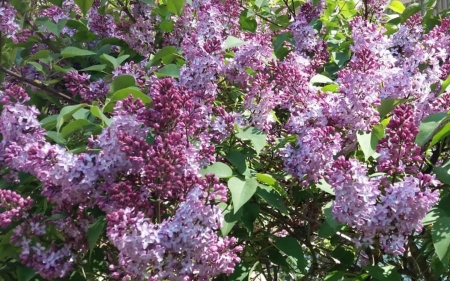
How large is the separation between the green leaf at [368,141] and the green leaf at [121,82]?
26.1 inches

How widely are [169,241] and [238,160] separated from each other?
46 cm

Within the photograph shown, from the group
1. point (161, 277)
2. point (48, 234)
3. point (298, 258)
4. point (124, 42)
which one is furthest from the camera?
point (124, 42)

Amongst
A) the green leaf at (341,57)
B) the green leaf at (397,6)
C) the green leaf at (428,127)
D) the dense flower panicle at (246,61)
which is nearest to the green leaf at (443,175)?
the green leaf at (428,127)

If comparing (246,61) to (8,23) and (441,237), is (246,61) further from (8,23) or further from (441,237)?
(8,23)

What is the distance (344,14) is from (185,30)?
0.88 m

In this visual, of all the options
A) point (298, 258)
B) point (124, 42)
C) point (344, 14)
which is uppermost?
point (344, 14)

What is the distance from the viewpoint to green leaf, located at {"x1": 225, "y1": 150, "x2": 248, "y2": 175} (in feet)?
5.33

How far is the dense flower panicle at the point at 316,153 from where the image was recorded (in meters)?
→ 1.52

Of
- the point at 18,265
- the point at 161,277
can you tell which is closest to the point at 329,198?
the point at 161,277

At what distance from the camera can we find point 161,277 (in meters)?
1.26

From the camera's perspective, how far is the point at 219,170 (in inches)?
60.8

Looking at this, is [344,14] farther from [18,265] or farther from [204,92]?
[18,265]

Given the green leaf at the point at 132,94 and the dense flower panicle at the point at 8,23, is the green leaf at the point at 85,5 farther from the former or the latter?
the green leaf at the point at 132,94

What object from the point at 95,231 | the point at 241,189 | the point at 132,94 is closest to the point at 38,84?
the point at 132,94
